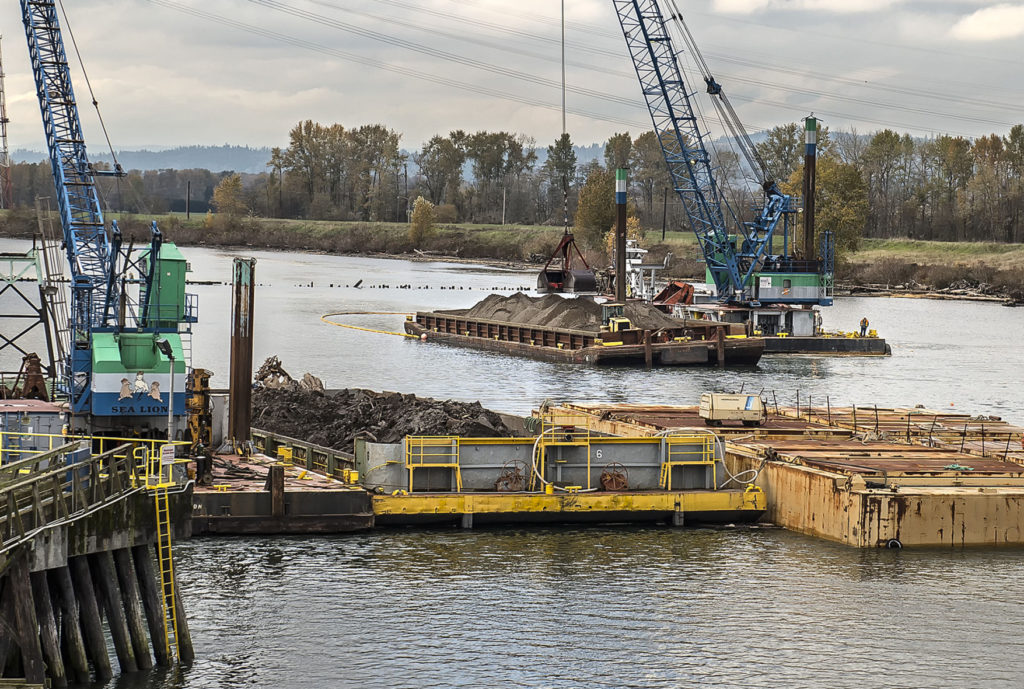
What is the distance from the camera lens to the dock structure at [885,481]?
86.2 feet

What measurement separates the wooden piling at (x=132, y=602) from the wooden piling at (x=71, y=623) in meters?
0.86

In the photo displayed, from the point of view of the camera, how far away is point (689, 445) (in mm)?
28812

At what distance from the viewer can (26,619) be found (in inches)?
607

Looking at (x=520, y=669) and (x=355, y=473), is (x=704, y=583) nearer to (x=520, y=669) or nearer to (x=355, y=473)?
(x=520, y=669)

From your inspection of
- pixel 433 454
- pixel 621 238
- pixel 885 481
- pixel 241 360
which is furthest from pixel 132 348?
pixel 621 238

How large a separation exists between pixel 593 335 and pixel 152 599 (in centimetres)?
5271

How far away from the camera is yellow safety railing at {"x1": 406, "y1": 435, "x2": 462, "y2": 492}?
27250 mm

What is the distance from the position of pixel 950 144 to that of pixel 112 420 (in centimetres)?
17510

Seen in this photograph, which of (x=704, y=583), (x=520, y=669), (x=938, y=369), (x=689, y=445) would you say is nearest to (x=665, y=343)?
(x=938, y=369)

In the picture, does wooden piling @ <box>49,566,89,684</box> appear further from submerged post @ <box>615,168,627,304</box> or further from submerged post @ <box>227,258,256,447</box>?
submerged post @ <box>615,168,627,304</box>

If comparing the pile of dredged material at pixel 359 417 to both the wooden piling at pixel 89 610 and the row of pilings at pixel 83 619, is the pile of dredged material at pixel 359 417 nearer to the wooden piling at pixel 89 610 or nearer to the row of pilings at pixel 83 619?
the row of pilings at pixel 83 619

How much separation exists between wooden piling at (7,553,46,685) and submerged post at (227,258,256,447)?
48.3 ft

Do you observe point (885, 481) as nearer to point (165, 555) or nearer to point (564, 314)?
point (165, 555)

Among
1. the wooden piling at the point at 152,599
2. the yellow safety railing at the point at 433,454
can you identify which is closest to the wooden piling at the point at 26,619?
the wooden piling at the point at 152,599
